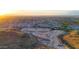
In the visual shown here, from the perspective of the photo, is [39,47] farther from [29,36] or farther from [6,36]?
[6,36]

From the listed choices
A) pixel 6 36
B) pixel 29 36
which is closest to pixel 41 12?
pixel 29 36
